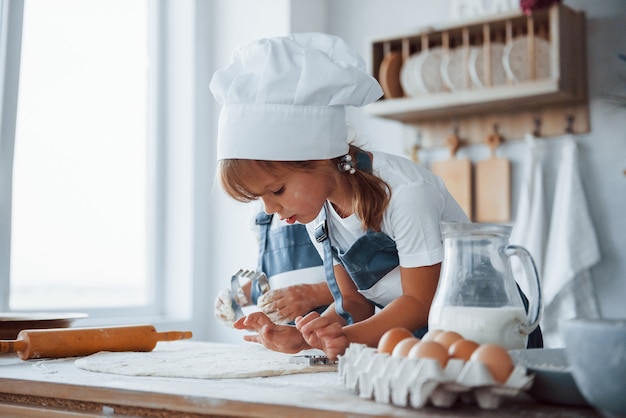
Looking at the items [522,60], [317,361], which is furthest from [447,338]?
[522,60]

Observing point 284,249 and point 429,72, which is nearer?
point 284,249

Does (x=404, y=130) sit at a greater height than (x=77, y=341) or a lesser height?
greater

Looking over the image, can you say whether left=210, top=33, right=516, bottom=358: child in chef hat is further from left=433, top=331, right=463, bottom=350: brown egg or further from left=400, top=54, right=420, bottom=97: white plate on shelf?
left=400, top=54, right=420, bottom=97: white plate on shelf

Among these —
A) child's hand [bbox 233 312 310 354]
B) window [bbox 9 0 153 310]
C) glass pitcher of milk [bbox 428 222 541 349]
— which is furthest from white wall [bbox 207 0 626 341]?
glass pitcher of milk [bbox 428 222 541 349]

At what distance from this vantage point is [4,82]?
80.4 inches

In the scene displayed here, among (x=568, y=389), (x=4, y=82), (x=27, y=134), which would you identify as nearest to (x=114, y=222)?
(x=27, y=134)

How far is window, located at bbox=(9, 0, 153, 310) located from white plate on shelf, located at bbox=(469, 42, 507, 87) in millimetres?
1186

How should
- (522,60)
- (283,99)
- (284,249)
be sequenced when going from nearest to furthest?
1. (283,99)
2. (284,249)
3. (522,60)

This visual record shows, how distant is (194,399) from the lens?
76cm

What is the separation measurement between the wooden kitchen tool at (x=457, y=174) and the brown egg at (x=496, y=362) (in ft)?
5.87

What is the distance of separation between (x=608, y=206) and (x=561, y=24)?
579mm

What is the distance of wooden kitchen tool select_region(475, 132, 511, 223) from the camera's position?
2.40 m

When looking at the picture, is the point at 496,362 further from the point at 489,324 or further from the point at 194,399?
the point at 194,399

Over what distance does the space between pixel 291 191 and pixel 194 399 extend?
52 cm
